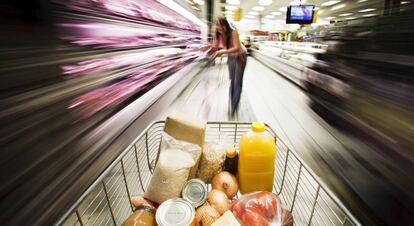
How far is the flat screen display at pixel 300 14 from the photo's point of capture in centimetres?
948

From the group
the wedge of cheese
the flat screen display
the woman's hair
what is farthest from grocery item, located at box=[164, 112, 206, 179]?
the flat screen display

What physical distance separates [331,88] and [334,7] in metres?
0.95

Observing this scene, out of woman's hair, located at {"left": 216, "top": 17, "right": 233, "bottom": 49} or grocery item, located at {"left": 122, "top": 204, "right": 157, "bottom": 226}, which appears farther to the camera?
woman's hair, located at {"left": 216, "top": 17, "right": 233, "bottom": 49}

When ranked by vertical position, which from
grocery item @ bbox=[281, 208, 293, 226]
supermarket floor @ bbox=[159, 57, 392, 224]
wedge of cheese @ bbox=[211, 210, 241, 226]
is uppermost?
wedge of cheese @ bbox=[211, 210, 241, 226]

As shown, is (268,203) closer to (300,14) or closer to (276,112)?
(276,112)

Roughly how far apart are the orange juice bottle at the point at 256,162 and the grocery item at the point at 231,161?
0.09ft

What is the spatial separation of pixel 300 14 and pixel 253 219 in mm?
11101

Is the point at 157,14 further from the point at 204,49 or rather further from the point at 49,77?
the point at 204,49

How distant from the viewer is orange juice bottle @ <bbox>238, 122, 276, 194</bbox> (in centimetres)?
74

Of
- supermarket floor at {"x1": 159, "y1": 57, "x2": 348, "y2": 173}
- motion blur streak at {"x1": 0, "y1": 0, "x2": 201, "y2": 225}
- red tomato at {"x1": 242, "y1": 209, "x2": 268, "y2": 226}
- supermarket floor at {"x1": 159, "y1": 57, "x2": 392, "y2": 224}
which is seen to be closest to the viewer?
red tomato at {"x1": 242, "y1": 209, "x2": 268, "y2": 226}

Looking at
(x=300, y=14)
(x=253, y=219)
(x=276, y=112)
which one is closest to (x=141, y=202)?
(x=253, y=219)

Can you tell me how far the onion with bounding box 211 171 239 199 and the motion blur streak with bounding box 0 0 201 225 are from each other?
0.71m

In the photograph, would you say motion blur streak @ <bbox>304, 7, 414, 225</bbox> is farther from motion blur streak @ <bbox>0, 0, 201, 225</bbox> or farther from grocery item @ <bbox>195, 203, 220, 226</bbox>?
motion blur streak @ <bbox>0, 0, 201, 225</bbox>

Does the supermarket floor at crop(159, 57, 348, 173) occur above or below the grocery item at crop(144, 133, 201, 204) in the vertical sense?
below
